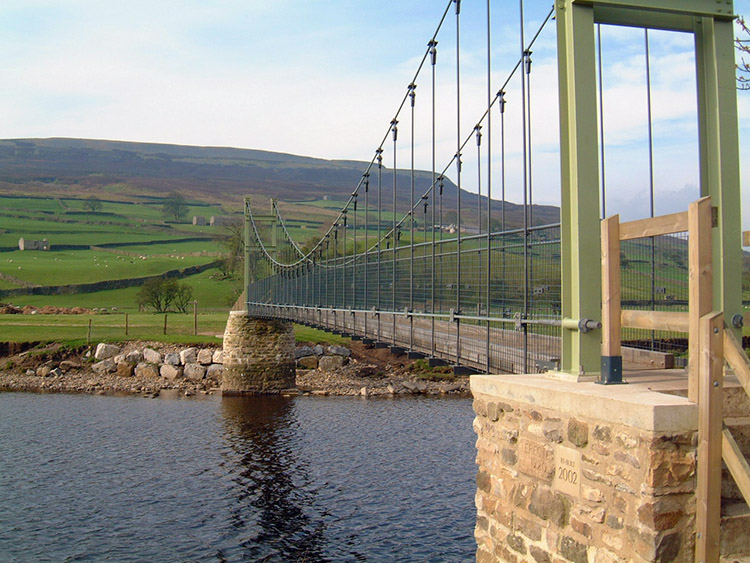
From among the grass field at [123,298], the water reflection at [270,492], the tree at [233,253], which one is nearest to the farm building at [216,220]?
the tree at [233,253]

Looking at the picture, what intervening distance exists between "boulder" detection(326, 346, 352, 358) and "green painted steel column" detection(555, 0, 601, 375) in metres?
26.4

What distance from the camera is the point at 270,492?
48.8 feet

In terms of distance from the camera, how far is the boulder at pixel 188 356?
98.4 feet

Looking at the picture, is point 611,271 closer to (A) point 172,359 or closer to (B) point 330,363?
(B) point 330,363

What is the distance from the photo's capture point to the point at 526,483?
16.2ft

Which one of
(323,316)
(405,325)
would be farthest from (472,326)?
(323,316)

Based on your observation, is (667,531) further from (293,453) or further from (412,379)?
(412,379)

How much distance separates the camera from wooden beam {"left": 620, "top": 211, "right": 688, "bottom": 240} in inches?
170

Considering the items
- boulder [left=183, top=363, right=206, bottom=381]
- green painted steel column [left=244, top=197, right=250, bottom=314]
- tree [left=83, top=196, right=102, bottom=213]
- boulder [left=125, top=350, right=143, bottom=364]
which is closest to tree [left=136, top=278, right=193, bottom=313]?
green painted steel column [left=244, top=197, right=250, bottom=314]

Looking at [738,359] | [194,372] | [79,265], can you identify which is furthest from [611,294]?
[79,265]

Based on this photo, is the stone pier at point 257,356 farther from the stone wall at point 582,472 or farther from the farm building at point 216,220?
the farm building at point 216,220

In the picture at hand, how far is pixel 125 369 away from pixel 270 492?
16.7m

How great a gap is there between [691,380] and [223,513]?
10.8m

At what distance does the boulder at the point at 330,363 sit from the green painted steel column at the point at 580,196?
83.5 feet
